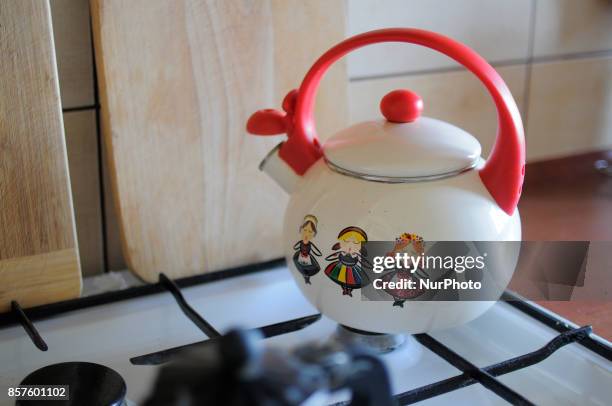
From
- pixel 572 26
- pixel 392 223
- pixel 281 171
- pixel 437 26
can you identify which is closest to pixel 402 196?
pixel 392 223

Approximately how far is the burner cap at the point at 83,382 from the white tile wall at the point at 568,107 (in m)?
0.71

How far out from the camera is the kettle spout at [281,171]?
68 cm

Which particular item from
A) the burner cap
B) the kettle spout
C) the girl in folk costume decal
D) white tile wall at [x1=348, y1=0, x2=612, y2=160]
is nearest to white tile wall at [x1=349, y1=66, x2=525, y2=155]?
white tile wall at [x1=348, y1=0, x2=612, y2=160]


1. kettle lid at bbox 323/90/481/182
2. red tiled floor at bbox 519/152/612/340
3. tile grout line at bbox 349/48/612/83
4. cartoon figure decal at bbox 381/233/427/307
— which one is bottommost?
red tiled floor at bbox 519/152/612/340

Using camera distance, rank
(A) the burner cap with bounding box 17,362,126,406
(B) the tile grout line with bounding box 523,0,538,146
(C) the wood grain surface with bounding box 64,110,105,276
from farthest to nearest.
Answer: (B) the tile grout line with bounding box 523,0,538,146
(C) the wood grain surface with bounding box 64,110,105,276
(A) the burner cap with bounding box 17,362,126,406

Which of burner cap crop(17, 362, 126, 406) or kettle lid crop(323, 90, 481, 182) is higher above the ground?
kettle lid crop(323, 90, 481, 182)

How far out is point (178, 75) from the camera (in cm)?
75

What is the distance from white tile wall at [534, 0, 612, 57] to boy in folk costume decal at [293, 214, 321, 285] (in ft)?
1.83

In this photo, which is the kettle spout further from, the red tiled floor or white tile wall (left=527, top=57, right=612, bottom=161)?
white tile wall (left=527, top=57, right=612, bottom=161)

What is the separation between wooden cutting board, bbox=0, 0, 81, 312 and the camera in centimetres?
66

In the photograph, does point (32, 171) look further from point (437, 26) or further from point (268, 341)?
point (437, 26)

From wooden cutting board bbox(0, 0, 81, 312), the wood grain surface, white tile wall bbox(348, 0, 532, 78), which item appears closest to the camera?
wooden cutting board bbox(0, 0, 81, 312)

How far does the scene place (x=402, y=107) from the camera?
0.62m

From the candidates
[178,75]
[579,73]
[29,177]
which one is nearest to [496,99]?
[178,75]
